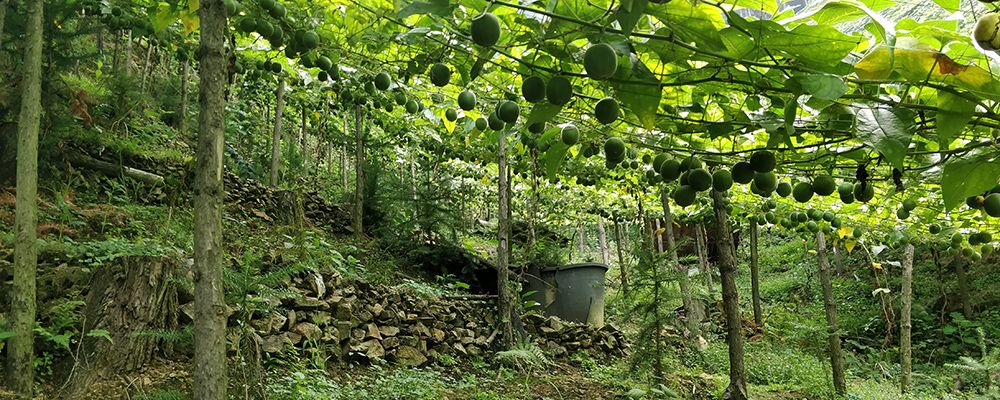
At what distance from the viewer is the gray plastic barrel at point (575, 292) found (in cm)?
938

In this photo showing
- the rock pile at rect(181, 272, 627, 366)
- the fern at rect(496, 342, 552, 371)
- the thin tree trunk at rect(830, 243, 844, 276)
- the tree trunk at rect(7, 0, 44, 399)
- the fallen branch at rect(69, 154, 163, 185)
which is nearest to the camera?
the tree trunk at rect(7, 0, 44, 399)

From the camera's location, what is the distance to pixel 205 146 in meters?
1.85

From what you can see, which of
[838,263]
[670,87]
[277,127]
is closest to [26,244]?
[670,87]

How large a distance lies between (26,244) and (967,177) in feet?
14.6

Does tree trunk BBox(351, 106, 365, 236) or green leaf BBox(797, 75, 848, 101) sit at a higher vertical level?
tree trunk BBox(351, 106, 365, 236)

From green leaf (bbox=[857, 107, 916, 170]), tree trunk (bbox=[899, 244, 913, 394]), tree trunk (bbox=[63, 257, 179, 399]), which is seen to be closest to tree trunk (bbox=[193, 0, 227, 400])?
green leaf (bbox=[857, 107, 916, 170])

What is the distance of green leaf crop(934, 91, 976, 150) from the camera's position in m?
1.17

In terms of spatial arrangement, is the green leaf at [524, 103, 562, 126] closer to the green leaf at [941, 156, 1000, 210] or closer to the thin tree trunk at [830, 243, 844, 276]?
the green leaf at [941, 156, 1000, 210]

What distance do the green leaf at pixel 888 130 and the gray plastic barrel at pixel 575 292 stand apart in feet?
26.7

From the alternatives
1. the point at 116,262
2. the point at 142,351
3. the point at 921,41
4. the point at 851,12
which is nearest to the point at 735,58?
the point at 851,12

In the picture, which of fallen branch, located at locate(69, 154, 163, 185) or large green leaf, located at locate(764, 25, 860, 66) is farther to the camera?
fallen branch, located at locate(69, 154, 163, 185)

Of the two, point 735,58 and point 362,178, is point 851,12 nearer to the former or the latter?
point 735,58

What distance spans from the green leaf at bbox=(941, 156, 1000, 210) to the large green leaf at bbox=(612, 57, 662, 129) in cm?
70

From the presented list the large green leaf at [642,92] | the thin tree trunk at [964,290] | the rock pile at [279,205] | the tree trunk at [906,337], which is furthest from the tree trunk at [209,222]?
the thin tree trunk at [964,290]
